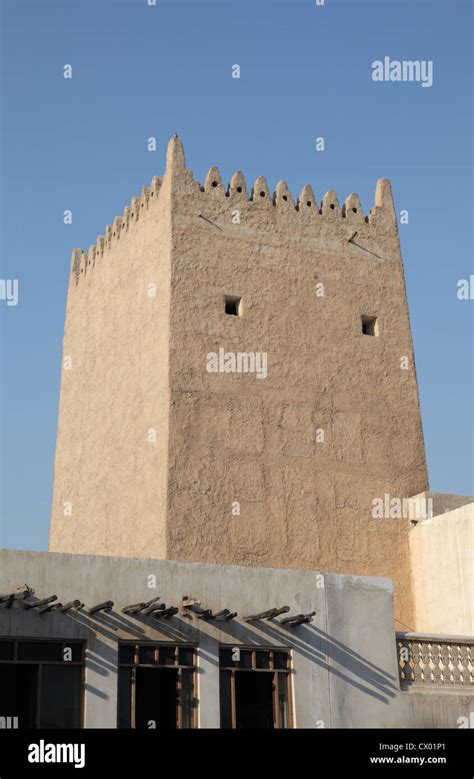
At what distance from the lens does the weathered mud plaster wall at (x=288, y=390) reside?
20328 mm

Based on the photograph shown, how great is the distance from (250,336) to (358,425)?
2648 mm

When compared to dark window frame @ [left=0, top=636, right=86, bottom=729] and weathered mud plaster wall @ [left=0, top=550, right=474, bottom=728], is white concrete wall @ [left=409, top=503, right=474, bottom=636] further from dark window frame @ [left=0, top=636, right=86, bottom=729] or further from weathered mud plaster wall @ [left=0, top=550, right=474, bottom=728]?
dark window frame @ [left=0, top=636, right=86, bottom=729]

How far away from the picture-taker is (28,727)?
1513 centimetres

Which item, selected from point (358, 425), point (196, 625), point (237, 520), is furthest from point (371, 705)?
point (358, 425)

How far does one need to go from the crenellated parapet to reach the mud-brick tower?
33 millimetres

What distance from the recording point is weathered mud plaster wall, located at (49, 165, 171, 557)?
68.1 ft

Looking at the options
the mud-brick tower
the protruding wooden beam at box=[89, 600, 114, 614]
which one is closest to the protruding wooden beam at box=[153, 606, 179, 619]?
the protruding wooden beam at box=[89, 600, 114, 614]

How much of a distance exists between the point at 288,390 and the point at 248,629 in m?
5.78

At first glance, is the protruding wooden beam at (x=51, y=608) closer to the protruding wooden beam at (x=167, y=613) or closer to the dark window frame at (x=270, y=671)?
the protruding wooden beam at (x=167, y=613)

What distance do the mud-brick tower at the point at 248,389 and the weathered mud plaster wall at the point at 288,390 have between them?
0.03 meters

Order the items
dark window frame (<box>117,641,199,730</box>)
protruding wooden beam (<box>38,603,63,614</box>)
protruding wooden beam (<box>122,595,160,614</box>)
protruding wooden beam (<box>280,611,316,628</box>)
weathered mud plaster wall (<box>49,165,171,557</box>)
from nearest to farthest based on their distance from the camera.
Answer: protruding wooden beam (<box>38,603,63,614</box>) < dark window frame (<box>117,641,199,730</box>) < protruding wooden beam (<box>122,595,160,614</box>) < protruding wooden beam (<box>280,611,316,628</box>) < weathered mud plaster wall (<box>49,165,171,557</box>)

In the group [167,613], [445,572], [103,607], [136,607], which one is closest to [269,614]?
[167,613]

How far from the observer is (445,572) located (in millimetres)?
20734

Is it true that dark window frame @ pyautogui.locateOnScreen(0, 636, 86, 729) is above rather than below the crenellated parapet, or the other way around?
below
